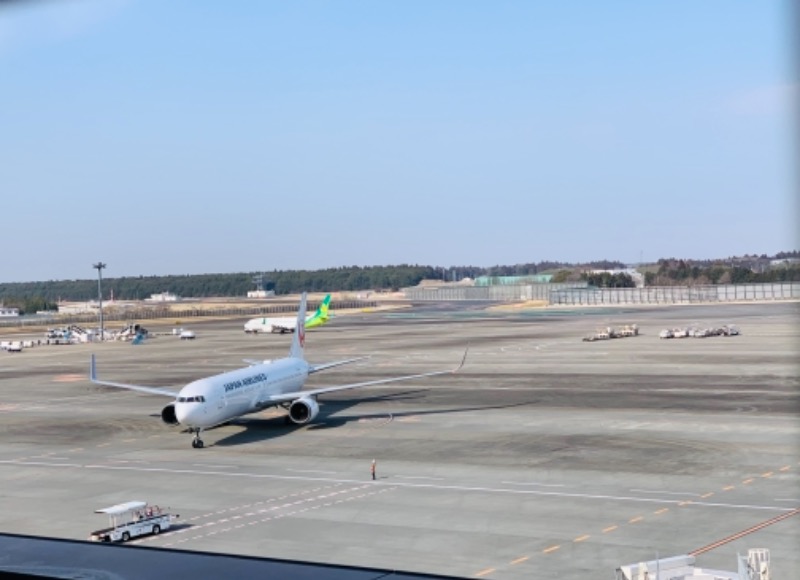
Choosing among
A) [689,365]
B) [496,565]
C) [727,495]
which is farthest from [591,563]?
[689,365]

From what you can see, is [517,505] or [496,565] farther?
[517,505]

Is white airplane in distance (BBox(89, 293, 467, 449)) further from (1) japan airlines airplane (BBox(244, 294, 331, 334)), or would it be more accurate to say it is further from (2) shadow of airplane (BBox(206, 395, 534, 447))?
(1) japan airlines airplane (BBox(244, 294, 331, 334))

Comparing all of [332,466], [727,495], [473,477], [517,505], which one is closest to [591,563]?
[517,505]

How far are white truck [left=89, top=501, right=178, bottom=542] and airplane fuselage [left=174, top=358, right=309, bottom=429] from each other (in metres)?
15.9

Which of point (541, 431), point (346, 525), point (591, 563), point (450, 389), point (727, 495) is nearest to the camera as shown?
point (591, 563)

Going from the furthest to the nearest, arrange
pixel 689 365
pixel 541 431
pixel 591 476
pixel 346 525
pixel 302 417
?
pixel 689 365 → pixel 302 417 → pixel 541 431 → pixel 591 476 → pixel 346 525

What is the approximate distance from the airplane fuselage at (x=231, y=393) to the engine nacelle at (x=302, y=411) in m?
1.49

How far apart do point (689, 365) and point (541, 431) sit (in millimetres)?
37079

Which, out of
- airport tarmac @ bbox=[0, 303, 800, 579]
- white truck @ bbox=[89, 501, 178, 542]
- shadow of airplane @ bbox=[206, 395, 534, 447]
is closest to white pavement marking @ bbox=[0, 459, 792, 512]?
airport tarmac @ bbox=[0, 303, 800, 579]

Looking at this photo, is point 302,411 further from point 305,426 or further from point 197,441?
point 197,441

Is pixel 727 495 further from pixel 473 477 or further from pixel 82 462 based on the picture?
pixel 82 462

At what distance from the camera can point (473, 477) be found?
4016 centimetres

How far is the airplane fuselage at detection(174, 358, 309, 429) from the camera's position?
163 ft

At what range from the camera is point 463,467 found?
4253cm
